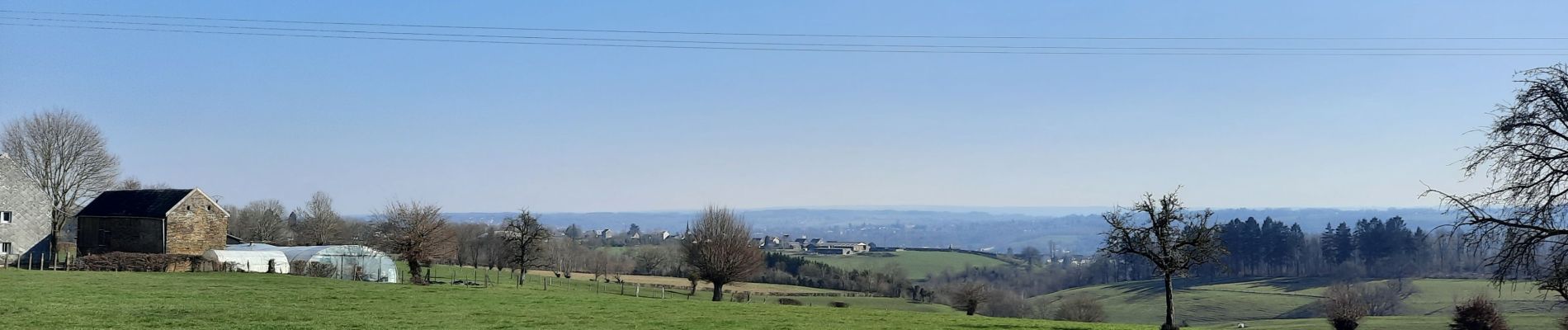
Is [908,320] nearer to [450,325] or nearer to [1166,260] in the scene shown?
[1166,260]

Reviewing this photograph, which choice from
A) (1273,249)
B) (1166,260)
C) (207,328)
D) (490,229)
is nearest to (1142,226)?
(1166,260)

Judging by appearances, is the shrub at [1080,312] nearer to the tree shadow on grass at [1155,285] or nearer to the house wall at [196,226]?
the tree shadow on grass at [1155,285]

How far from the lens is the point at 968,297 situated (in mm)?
70938

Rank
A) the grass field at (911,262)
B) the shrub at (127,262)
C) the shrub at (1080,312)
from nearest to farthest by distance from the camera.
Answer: the shrub at (127,262), the shrub at (1080,312), the grass field at (911,262)

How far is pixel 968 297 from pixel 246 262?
4973 centimetres

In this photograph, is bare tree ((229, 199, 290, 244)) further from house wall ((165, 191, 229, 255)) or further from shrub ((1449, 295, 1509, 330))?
shrub ((1449, 295, 1509, 330))

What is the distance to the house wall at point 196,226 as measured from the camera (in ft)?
200

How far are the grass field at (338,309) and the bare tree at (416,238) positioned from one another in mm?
13977

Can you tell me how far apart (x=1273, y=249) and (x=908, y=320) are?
5410 inches

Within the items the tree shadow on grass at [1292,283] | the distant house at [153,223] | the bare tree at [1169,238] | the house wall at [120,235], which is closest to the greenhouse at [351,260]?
the distant house at [153,223]

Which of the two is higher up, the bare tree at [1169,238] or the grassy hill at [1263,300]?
the bare tree at [1169,238]

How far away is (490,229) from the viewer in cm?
13888

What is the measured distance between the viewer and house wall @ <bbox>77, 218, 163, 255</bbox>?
2403 inches

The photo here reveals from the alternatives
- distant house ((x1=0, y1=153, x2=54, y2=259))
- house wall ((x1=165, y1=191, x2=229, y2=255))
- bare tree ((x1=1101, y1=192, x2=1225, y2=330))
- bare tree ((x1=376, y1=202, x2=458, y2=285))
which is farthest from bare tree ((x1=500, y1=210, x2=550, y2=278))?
bare tree ((x1=1101, y1=192, x2=1225, y2=330))
